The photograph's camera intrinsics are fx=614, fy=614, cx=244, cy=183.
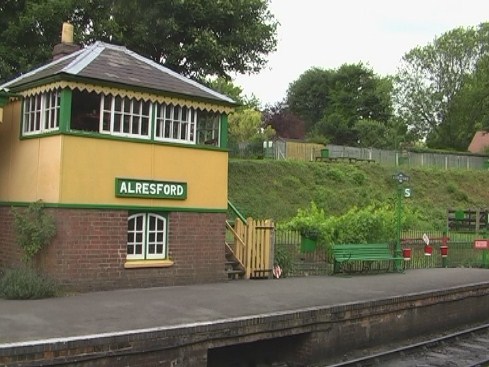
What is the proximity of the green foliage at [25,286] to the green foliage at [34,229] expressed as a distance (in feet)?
1.61

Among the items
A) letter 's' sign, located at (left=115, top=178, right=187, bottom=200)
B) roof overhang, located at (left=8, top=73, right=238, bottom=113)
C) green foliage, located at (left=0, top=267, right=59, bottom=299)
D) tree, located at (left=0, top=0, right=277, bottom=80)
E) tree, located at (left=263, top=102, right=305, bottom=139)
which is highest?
tree, located at (left=263, top=102, right=305, bottom=139)

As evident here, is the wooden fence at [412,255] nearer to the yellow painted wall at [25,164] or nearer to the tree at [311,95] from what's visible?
the yellow painted wall at [25,164]

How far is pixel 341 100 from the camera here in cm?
7700

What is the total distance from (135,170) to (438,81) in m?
65.7

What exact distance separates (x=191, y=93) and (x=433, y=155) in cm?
3881

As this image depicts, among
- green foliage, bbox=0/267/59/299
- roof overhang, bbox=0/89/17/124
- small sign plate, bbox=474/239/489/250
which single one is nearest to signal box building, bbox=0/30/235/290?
roof overhang, bbox=0/89/17/124

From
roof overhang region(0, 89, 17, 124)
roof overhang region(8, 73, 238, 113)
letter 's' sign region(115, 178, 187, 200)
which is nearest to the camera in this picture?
roof overhang region(8, 73, 238, 113)

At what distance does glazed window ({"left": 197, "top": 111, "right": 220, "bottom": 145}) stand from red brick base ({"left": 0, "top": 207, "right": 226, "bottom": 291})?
169 centimetres

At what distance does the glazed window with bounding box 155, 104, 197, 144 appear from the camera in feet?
41.4

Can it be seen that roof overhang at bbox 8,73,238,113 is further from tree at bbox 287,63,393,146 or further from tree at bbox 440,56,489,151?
tree at bbox 287,63,393,146

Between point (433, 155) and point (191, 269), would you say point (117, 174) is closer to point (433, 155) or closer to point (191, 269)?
point (191, 269)

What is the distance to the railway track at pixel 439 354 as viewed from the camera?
34.7ft

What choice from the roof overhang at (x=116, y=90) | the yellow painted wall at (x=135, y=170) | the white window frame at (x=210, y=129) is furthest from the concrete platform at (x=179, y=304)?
the roof overhang at (x=116, y=90)

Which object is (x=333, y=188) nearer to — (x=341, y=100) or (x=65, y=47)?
(x=65, y=47)
